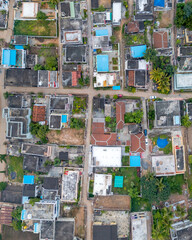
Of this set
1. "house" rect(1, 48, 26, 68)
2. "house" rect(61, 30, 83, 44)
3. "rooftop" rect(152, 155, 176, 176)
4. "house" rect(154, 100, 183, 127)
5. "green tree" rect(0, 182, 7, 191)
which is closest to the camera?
"rooftop" rect(152, 155, 176, 176)

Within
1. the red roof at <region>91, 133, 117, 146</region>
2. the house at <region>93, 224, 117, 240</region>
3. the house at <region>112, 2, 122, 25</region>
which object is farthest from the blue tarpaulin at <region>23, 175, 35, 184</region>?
the house at <region>112, 2, 122, 25</region>

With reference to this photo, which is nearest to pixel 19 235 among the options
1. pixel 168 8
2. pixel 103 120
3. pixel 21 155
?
pixel 21 155

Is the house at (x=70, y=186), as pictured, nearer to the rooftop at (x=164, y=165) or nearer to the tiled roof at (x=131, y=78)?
the rooftop at (x=164, y=165)

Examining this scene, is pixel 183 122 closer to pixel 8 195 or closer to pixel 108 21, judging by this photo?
pixel 108 21

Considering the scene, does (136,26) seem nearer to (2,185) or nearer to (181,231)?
(181,231)

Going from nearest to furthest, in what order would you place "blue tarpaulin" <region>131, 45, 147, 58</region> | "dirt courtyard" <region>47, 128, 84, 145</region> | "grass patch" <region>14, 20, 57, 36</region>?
"blue tarpaulin" <region>131, 45, 147, 58</region> < "dirt courtyard" <region>47, 128, 84, 145</region> < "grass patch" <region>14, 20, 57, 36</region>

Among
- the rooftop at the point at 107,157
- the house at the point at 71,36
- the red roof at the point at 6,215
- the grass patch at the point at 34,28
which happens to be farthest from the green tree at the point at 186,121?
the red roof at the point at 6,215

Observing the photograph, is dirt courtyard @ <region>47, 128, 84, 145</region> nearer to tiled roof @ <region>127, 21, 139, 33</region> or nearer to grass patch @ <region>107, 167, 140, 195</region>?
grass patch @ <region>107, 167, 140, 195</region>
